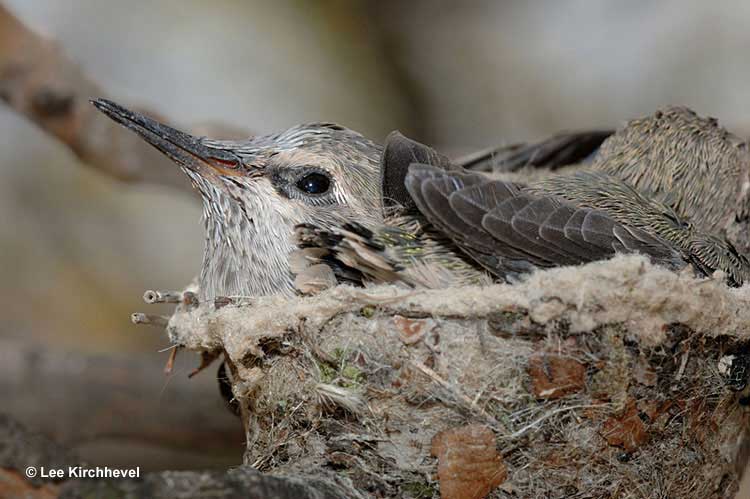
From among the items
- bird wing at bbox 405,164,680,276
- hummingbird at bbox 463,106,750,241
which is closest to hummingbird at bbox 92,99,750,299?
bird wing at bbox 405,164,680,276

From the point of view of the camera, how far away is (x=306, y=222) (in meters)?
1.49

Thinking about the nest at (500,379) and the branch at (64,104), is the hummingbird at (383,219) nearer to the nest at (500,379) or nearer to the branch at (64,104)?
the nest at (500,379)

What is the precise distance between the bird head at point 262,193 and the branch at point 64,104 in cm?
94

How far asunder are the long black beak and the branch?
95 cm

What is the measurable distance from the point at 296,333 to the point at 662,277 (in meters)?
0.59

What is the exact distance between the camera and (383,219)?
5.10 ft

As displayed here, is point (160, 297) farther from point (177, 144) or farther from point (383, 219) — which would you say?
point (383, 219)

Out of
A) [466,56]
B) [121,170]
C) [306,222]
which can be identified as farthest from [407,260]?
[466,56]

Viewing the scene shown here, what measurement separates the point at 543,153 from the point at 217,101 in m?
2.01

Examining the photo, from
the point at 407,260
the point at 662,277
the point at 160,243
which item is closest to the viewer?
the point at 662,277

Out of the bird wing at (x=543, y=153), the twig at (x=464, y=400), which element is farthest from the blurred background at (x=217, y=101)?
the twig at (x=464, y=400)

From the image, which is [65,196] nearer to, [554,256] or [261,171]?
[261,171]

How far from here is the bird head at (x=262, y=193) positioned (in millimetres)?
1479

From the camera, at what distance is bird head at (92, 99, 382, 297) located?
1.48 meters
